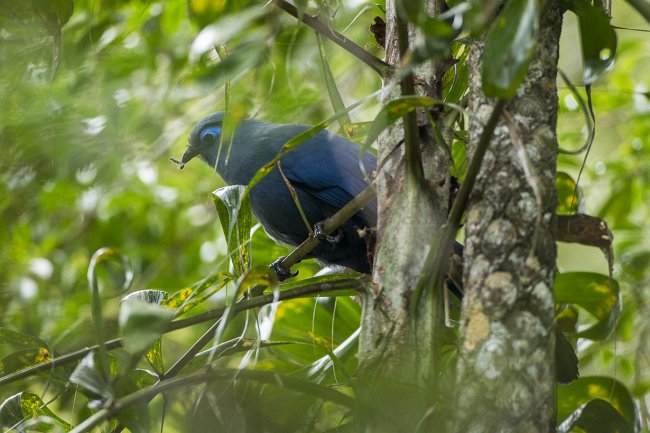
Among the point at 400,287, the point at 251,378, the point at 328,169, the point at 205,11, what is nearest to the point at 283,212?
the point at 328,169

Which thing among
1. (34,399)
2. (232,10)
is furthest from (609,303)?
(34,399)

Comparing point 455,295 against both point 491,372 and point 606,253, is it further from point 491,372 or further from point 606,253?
point 491,372

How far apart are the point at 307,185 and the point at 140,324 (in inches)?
87.7

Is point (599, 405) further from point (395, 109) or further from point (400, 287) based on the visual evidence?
point (395, 109)

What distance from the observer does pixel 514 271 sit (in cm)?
155

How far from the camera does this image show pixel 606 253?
1.85 m

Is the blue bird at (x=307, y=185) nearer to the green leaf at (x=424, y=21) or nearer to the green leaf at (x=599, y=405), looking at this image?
the green leaf at (x=599, y=405)

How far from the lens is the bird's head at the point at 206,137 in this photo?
12.9 ft

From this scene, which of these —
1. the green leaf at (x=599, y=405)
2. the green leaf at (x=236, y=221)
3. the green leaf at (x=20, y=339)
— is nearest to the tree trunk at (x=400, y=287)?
the green leaf at (x=236, y=221)

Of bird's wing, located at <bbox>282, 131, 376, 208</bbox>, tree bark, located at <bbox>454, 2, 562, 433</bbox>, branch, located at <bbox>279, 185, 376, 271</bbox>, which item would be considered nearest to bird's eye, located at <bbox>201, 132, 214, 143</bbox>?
bird's wing, located at <bbox>282, 131, 376, 208</bbox>

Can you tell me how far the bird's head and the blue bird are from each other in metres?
0.03

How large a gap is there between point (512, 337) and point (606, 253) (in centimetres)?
47

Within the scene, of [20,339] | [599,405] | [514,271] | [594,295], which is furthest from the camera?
[594,295]

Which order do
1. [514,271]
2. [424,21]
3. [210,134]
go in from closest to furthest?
1. [424,21]
2. [514,271]
3. [210,134]
